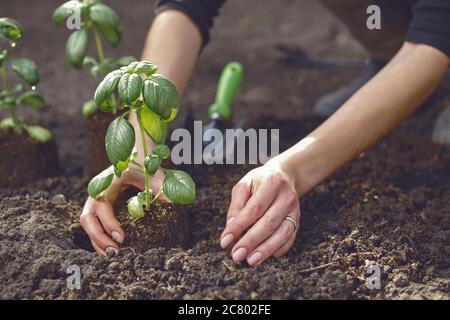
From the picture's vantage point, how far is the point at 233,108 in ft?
9.04

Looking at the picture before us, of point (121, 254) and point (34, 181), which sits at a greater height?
point (34, 181)

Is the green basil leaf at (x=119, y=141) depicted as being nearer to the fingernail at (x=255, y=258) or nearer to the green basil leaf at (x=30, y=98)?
the fingernail at (x=255, y=258)

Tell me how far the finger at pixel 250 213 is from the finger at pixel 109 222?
0.26m

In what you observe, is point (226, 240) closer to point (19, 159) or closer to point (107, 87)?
point (107, 87)

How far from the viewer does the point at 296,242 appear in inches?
66.5

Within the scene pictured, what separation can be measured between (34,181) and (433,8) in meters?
1.28

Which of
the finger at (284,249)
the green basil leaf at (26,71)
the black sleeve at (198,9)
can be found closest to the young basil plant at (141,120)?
the finger at (284,249)

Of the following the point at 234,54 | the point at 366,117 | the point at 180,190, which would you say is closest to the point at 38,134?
the point at 180,190

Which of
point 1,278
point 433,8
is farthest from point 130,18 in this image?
point 1,278

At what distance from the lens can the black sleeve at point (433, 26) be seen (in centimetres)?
185

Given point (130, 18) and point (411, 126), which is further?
point (130, 18)

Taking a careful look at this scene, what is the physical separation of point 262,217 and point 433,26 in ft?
2.48
